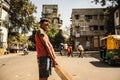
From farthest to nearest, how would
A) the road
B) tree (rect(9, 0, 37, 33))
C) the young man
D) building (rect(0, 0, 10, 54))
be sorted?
tree (rect(9, 0, 37, 33)) → building (rect(0, 0, 10, 54)) → the road → the young man

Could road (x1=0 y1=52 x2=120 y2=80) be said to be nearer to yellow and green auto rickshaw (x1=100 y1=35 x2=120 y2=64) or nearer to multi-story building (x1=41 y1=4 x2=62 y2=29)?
yellow and green auto rickshaw (x1=100 y1=35 x2=120 y2=64)

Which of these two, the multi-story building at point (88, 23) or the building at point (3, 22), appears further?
the multi-story building at point (88, 23)

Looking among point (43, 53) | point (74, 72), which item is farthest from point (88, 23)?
point (43, 53)

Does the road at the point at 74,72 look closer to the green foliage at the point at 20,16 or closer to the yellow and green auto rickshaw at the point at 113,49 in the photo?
the yellow and green auto rickshaw at the point at 113,49

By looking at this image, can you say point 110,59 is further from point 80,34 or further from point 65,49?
point 80,34

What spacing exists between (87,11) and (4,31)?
28.5m

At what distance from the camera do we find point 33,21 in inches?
2202

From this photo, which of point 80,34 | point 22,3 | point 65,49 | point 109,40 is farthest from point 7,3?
point 109,40

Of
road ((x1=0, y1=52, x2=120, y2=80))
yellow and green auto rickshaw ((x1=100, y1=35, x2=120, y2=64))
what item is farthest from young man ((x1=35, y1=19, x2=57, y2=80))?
yellow and green auto rickshaw ((x1=100, y1=35, x2=120, y2=64))

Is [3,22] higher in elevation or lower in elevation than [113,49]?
higher

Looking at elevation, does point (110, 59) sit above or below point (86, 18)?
below

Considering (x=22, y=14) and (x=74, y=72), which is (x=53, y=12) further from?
(x=74, y=72)

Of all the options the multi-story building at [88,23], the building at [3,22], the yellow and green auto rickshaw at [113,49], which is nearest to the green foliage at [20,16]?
the building at [3,22]

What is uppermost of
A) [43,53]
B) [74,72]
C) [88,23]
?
[88,23]
